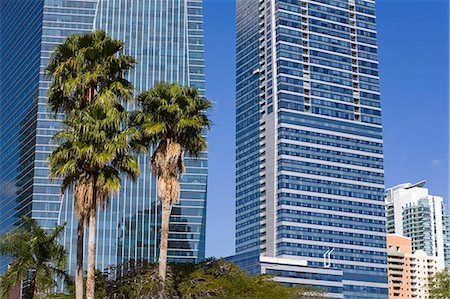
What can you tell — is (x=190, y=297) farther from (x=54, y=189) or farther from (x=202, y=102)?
(x=54, y=189)

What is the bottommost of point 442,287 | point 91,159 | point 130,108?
point 442,287

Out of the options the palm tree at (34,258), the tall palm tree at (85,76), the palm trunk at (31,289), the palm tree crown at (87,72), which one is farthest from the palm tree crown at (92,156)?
the palm trunk at (31,289)

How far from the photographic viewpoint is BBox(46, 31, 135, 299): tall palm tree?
119 feet

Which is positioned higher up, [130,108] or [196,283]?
[130,108]

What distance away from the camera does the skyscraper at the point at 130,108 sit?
177 meters

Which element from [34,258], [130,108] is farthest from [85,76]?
[130,108]

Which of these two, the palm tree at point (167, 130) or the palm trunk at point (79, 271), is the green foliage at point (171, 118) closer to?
the palm tree at point (167, 130)

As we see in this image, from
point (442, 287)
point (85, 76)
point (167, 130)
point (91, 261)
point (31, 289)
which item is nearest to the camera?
point (91, 261)

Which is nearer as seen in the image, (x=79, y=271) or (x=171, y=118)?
(x=79, y=271)

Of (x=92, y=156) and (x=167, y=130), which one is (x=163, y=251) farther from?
(x=92, y=156)

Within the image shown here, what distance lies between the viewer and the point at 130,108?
573 feet

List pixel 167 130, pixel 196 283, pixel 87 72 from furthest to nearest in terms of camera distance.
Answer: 1. pixel 196 283
2. pixel 167 130
3. pixel 87 72

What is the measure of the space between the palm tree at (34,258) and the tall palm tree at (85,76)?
1031 cm

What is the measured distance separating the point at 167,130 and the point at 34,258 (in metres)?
11.6
